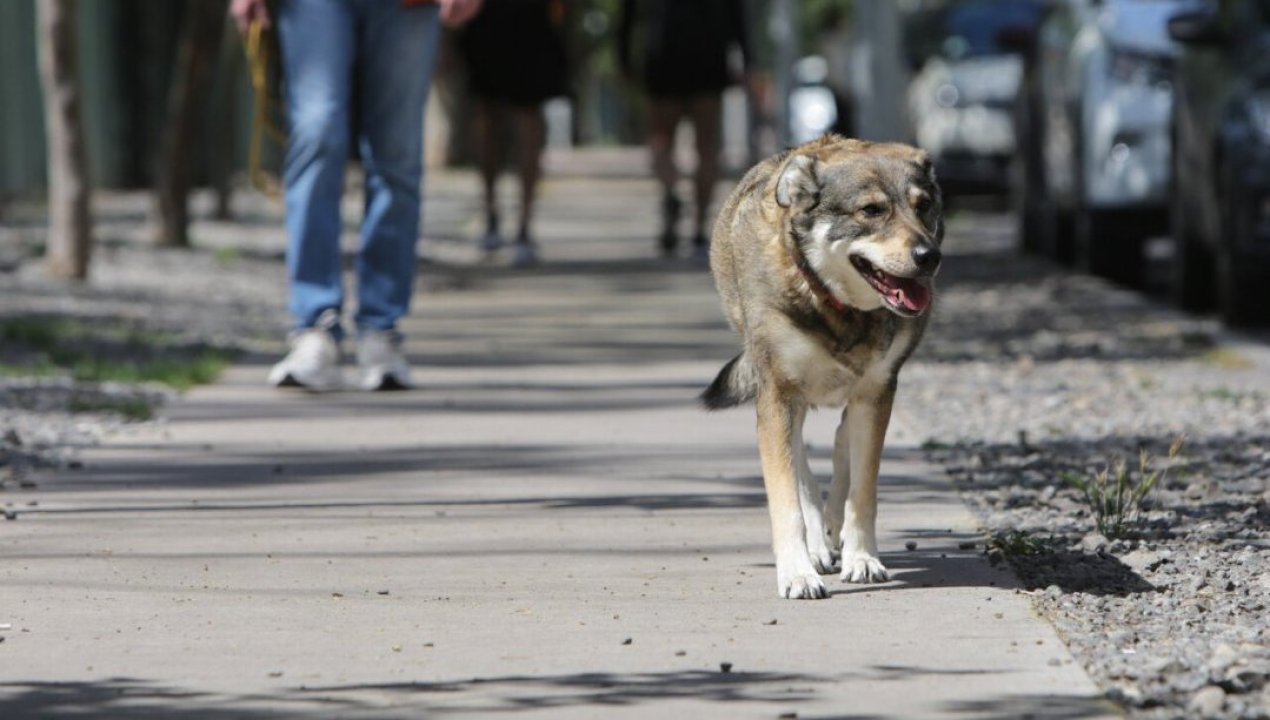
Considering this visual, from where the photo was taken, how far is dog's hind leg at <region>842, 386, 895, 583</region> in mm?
5719

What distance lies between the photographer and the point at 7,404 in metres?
8.73

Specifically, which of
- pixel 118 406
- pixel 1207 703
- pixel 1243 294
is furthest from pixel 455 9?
pixel 1207 703

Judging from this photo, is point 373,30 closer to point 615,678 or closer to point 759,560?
point 759,560

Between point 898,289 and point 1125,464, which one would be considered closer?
point 898,289

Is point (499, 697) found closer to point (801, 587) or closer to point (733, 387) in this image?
point (801, 587)

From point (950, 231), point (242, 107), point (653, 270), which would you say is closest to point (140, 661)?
point (653, 270)

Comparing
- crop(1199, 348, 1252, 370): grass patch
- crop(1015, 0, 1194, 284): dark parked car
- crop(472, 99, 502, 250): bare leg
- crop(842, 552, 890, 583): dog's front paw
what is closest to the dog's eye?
crop(842, 552, 890, 583): dog's front paw

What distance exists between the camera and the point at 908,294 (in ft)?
18.1

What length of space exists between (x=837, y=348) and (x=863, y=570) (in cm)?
51

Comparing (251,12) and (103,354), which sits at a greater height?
(251,12)

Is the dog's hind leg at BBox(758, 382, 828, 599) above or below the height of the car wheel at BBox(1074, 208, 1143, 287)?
above

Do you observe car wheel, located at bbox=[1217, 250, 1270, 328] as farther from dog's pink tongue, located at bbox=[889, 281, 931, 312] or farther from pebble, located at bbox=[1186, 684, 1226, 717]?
pebble, located at bbox=[1186, 684, 1226, 717]

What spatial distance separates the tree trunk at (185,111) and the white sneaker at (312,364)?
5.82 m

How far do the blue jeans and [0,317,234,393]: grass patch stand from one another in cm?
78
